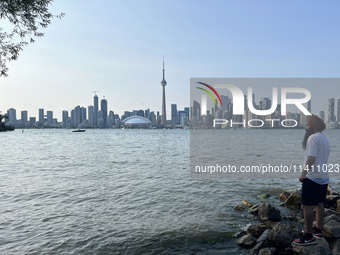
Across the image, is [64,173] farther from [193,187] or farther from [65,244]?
[65,244]

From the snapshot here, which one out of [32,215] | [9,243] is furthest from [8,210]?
[9,243]

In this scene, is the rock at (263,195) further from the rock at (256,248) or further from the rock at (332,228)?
the rock at (256,248)

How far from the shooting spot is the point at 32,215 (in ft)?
29.9

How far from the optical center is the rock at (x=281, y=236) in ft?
19.1

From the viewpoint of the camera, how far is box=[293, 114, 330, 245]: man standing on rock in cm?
502

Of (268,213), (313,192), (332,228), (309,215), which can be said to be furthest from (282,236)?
(268,213)

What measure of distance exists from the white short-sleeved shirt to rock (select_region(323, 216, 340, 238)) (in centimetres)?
191

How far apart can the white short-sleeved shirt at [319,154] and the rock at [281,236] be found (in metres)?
1.71

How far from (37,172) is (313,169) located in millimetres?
19329

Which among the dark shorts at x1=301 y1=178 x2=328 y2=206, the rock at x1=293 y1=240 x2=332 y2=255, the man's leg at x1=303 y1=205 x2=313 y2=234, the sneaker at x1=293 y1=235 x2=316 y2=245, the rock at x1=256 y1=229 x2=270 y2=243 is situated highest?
the dark shorts at x1=301 y1=178 x2=328 y2=206

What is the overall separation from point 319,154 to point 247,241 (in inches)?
117

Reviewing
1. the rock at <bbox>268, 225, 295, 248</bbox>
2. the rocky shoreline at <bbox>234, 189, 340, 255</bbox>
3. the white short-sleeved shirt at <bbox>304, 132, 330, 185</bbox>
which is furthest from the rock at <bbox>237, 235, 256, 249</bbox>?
the white short-sleeved shirt at <bbox>304, 132, 330, 185</bbox>

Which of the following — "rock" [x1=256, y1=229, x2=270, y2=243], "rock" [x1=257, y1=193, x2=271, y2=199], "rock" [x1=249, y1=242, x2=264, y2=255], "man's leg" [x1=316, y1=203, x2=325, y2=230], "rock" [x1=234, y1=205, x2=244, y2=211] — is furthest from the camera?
"rock" [x1=257, y1=193, x2=271, y2=199]

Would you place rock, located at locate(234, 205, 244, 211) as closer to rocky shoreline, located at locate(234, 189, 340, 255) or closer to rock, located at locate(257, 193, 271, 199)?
rocky shoreline, located at locate(234, 189, 340, 255)
